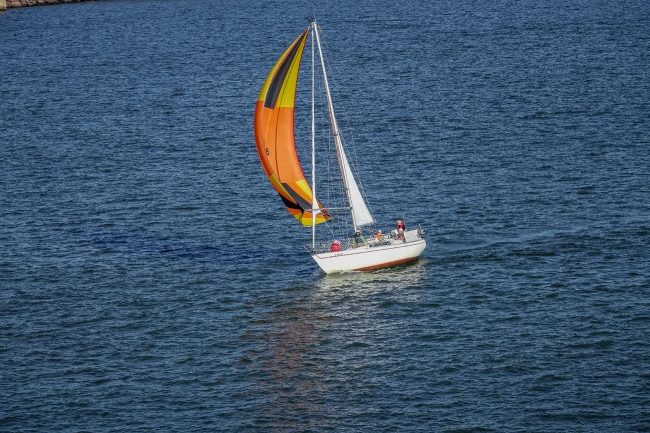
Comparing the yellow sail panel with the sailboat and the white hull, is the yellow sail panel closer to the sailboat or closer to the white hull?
the sailboat

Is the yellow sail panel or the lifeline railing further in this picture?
the lifeline railing

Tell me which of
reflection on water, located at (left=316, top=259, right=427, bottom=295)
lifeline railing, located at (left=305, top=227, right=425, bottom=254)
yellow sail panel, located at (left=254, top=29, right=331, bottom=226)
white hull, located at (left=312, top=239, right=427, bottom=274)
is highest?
yellow sail panel, located at (left=254, top=29, right=331, bottom=226)

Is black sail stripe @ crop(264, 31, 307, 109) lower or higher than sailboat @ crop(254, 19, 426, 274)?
higher

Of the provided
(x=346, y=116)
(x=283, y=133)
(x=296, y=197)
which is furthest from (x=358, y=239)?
(x=346, y=116)

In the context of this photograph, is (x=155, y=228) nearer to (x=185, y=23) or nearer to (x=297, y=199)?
(x=297, y=199)

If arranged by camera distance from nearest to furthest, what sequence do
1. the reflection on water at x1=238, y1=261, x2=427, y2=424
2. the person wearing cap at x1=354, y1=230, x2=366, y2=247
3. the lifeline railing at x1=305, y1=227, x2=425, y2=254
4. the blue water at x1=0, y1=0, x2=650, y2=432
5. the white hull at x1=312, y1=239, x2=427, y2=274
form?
1. the reflection on water at x1=238, y1=261, x2=427, y2=424
2. the blue water at x1=0, y1=0, x2=650, y2=432
3. the white hull at x1=312, y1=239, x2=427, y2=274
4. the lifeline railing at x1=305, y1=227, x2=425, y2=254
5. the person wearing cap at x1=354, y1=230, x2=366, y2=247

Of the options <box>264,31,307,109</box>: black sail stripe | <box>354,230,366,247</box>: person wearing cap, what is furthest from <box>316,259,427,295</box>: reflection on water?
<box>264,31,307,109</box>: black sail stripe

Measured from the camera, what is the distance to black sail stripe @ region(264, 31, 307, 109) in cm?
7731

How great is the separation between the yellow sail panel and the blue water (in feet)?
15.9

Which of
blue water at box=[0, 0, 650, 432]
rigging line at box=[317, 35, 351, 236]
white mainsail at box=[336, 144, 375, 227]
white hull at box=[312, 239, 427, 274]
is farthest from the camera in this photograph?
rigging line at box=[317, 35, 351, 236]

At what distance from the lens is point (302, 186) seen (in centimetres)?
8188

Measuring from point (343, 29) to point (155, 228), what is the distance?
299 feet

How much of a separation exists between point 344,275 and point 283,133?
415 inches

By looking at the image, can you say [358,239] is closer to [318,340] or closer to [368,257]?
[368,257]
